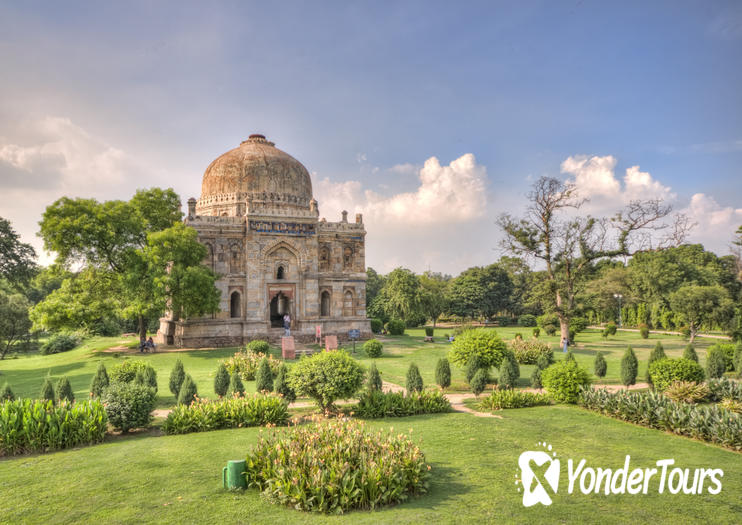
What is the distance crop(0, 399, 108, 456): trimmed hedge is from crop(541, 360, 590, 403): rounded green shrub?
12.7m

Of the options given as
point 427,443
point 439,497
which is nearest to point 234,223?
point 427,443

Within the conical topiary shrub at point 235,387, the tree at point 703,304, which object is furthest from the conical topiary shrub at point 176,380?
the tree at point 703,304

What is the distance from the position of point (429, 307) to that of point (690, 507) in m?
37.7

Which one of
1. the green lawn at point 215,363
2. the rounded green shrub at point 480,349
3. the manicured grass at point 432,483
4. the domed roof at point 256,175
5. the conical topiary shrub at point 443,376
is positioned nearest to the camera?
the manicured grass at point 432,483

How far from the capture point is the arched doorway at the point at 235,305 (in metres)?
30.4

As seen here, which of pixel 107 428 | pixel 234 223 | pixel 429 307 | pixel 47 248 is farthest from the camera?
pixel 429 307

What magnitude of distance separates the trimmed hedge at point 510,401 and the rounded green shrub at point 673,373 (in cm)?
422

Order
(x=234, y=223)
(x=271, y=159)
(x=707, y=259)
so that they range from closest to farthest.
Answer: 1. (x=234, y=223)
2. (x=271, y=159)
3. (x=707, y=259)

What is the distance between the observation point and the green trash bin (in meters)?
7.76

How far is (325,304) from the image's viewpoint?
3319 cm

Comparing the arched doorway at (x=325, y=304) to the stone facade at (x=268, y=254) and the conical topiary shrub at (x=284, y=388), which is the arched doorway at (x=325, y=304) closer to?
the stone facade at (x=268, y=254)

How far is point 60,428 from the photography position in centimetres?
996

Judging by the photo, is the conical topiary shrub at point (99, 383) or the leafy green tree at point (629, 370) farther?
the leafy green tree at point (629, 370)

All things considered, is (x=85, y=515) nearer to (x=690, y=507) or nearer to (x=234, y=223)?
(x=690, y=507)
